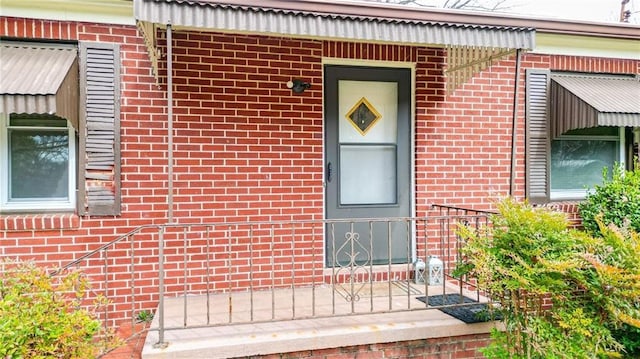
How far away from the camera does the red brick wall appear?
146 inches

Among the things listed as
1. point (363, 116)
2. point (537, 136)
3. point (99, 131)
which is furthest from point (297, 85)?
point (537, 136)

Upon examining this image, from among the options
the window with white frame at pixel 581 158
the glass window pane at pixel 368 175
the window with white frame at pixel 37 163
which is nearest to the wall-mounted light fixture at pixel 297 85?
the glass window pane at pixel 368 175

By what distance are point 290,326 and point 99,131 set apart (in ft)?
7.25

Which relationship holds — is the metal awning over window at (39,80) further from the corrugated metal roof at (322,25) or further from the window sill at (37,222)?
the corrugated metal roof at (322,25)

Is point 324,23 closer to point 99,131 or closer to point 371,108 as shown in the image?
point 371,108

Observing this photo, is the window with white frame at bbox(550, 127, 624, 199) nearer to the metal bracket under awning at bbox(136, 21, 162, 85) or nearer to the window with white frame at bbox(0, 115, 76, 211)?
the metal bracket under awning at bbox(136, 21, 162, 85)

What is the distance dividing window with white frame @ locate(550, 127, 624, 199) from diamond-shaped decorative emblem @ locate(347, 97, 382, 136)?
2.05m

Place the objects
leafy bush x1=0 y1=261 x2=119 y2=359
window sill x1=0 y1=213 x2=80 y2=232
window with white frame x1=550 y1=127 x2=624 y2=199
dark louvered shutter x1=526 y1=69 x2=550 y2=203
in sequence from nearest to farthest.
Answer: leafy bush x1=0 y1=261 x2=119 y2=359
window sill x1=0 y1=213 x2=80 y2=232
dark louvered shutter x1=526 y1=69 x2=550 y2=203
window with white frame x1=550 y1=127 x2=624 y2=199

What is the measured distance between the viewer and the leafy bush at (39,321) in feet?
7.50

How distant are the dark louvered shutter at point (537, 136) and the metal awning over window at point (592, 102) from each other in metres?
0.09

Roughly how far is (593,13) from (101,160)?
15276 mm

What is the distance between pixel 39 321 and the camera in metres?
2.37

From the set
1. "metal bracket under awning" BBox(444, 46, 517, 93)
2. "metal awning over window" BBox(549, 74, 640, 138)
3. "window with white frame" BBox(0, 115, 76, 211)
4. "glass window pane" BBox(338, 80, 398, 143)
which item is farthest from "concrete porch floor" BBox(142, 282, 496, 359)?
"metal awning over window" BBox(549, 74, 640, 138)

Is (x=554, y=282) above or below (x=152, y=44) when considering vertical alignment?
below
